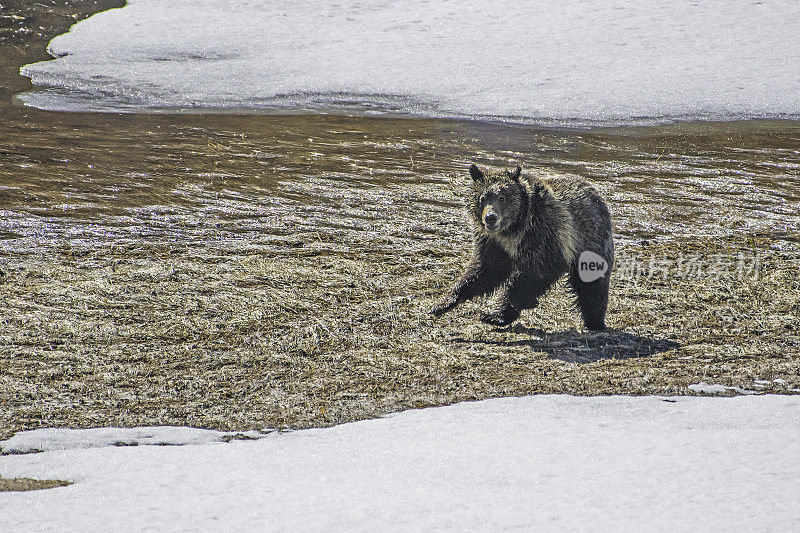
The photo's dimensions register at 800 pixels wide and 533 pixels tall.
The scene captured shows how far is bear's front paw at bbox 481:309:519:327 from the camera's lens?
588 centimetres

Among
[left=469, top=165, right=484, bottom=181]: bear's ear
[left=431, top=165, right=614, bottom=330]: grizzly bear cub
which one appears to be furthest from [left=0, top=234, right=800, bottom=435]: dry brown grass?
[left=469, top=165, right=484, bottom=181]: bear's ear

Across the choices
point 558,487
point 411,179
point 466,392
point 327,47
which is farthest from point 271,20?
point 558,487

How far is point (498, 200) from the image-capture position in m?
5.66

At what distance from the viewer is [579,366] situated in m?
5.15

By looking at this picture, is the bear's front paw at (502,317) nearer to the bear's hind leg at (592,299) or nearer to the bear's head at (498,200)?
the bear's hind leg at (592,299)

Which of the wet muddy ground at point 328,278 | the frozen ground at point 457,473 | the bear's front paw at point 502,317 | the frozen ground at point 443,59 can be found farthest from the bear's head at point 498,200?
the frozen ground at point 443,59

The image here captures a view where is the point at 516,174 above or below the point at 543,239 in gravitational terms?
above

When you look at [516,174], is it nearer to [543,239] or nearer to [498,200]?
[498,200]

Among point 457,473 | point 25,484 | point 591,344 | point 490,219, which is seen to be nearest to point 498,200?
point 490,219

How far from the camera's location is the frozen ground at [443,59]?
13484mm

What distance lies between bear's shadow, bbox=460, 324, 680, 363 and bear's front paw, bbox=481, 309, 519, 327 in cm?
9

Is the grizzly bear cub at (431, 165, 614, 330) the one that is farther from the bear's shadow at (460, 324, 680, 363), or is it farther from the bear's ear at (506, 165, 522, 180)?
the bear's shadow at (460, 324, 680, 363)

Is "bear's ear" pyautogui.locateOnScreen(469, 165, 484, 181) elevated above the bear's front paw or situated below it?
above

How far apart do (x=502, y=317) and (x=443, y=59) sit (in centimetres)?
1028
